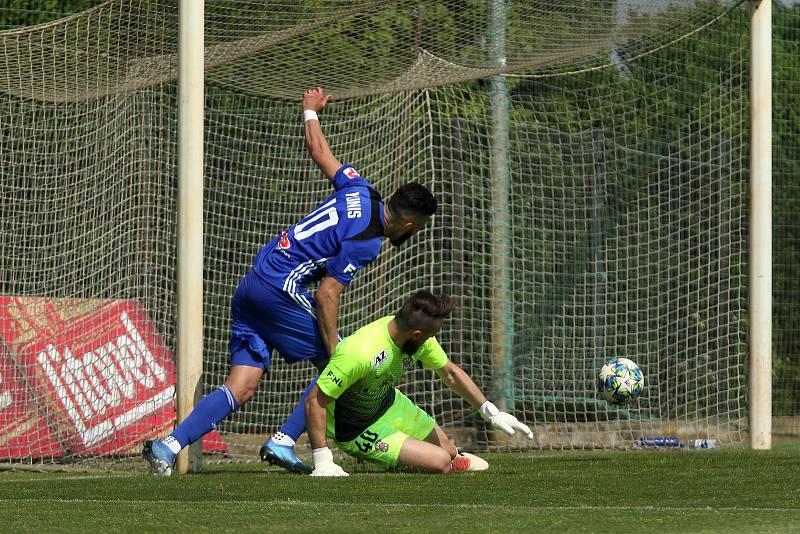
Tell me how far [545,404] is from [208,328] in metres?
2.94

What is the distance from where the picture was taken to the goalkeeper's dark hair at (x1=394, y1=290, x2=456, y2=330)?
6648 mm

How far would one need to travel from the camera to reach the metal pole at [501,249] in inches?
444

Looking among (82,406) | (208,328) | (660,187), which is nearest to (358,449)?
(82,406)

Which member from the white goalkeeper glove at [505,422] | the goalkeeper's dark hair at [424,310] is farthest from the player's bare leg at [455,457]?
the goalkeeper's dark hair at [424,310]

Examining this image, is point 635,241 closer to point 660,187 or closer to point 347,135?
point 660,187

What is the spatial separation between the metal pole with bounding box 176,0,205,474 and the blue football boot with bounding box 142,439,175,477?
0.62m

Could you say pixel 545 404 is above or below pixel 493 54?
below

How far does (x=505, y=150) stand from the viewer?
1133 centimetres

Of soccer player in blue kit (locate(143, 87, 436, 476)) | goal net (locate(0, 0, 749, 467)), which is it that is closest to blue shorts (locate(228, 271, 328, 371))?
soccer player in blue kit (locate(143, 87, 436, 476))

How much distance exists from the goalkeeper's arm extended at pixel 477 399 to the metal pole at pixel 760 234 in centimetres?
322

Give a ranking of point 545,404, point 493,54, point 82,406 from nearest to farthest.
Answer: point 82,406 < point 493,54 < point 545,404

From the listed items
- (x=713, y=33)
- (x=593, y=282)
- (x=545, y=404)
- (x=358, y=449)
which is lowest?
(x=545, y=404)

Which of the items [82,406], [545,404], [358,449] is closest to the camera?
[358,449]

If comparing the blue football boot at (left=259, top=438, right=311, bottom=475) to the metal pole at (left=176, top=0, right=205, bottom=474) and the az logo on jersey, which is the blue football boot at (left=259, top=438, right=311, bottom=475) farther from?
→ the az logo on jersey
